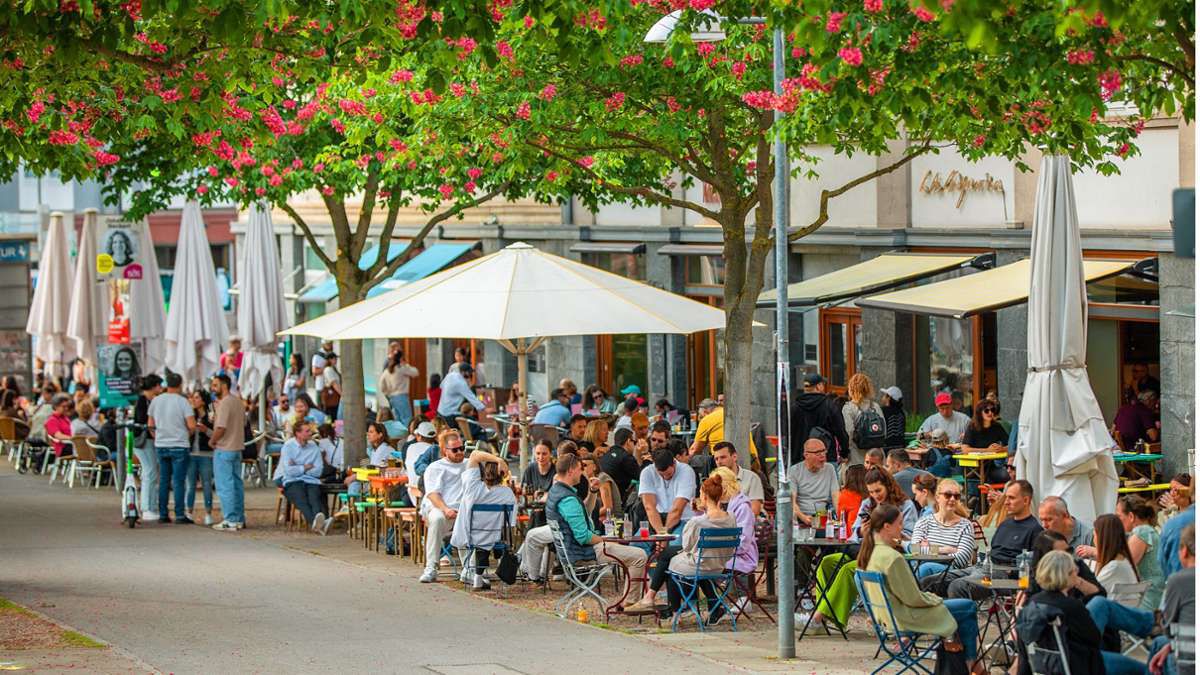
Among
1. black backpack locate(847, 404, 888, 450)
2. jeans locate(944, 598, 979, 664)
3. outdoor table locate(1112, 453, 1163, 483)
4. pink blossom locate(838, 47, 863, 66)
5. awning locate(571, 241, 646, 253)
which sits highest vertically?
awning locate(571, 241, 646, 253)

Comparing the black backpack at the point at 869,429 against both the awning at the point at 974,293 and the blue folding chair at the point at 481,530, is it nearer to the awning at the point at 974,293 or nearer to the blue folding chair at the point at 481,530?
the awning at the point at 974,293

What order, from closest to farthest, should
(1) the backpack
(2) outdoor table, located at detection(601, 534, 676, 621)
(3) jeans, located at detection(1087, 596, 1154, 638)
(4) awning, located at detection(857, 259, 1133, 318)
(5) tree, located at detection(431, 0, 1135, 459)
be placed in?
1. (3) jeans, located at detection(1087, 596, 1154, 638)
2. (5) tree, located at detection(431, 0, 1135, 459)
3. (2) outdoor table, located at detection(601, 534, 676, 621)
4. (4) awning, located at detection(857, 259, 1133, 318)
5. (1) the backpack

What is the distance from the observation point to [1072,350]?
50.0 feet

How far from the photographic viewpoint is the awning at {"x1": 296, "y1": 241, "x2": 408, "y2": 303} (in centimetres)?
3825

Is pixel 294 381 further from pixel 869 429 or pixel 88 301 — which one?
pixel 869 429

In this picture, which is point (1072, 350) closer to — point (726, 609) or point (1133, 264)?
point (726, 609)

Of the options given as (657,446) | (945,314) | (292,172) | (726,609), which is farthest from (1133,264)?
(292,172)

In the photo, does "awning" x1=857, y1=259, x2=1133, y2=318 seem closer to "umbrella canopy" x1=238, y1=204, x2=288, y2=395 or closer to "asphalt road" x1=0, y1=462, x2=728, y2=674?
"asphalt road" x1=0, y1=462, x2=728, y2=674

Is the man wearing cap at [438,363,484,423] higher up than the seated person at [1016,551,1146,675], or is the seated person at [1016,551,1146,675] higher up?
the man wearing cap at [438,363,484,423]

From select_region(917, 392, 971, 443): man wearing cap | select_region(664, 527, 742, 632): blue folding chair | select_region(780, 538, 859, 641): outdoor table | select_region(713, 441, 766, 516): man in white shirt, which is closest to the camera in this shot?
select_region(780, 538, 859, 641): outdoor table

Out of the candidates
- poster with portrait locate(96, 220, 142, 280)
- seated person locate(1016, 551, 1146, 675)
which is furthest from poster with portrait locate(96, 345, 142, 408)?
seated person locate(1016, 551, 1146, 675)

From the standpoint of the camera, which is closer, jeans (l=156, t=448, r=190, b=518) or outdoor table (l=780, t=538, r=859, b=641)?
outdoor table (l=780, t=538, r=859, b=641)

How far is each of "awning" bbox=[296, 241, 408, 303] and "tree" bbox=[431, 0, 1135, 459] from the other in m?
15.6

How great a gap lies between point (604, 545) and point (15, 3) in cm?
619
